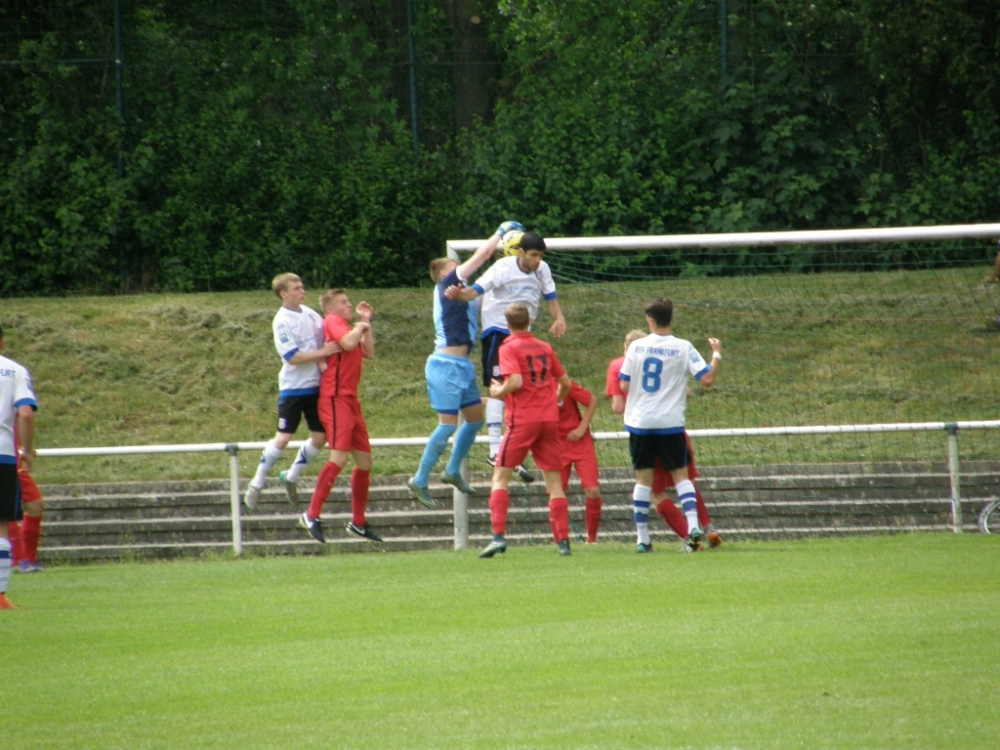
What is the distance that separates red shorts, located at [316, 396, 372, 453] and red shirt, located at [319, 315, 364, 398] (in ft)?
0.23

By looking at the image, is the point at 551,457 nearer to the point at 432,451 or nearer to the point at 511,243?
the point at 432,451

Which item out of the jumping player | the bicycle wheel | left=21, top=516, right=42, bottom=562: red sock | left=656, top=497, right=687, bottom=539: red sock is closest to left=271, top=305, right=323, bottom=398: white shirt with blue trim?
the jumping player

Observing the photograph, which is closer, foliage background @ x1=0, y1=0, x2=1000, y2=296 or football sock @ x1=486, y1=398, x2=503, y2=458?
football sock @ x1=486, y1=398, x2=503, y2=458

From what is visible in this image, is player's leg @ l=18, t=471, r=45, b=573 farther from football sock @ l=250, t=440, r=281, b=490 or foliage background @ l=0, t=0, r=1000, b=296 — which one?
foliage background @ l=0, t=0, r=1000, b=296

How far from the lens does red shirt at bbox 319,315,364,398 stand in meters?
11.2

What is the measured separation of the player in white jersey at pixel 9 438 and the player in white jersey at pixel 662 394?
4.26 meters

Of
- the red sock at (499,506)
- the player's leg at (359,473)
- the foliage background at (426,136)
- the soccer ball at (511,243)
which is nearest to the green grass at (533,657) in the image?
the red sock at (499,506)

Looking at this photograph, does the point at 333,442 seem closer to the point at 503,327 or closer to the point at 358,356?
the point at 358,356

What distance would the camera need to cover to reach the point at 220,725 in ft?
16.9

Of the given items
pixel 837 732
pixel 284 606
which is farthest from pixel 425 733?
pixel 284 606

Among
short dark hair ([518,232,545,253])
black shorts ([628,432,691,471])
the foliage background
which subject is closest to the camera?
black shorts ([628,432,691,471])

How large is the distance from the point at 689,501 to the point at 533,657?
14.2 ft

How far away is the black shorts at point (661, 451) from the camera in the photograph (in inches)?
406

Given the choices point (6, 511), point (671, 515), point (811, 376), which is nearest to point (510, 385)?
point (671, 515)
